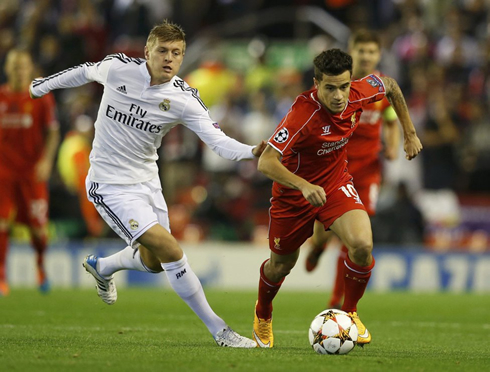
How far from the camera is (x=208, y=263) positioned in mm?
15227

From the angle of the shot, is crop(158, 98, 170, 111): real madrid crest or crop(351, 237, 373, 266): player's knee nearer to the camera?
crop(351, 237, 373, 266): player's knee

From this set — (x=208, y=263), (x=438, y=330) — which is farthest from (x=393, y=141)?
Result: (x=208, y=263)

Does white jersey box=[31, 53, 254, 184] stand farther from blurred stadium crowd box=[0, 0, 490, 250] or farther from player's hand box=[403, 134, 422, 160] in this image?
blurred stadium crowd box=[0, 0, 490, 250]

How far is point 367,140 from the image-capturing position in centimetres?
965

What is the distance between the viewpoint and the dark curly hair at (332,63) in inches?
264

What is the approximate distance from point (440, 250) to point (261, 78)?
219 inches

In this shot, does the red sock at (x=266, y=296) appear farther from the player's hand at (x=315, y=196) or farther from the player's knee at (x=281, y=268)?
the player's hand at (x=315, y=196)

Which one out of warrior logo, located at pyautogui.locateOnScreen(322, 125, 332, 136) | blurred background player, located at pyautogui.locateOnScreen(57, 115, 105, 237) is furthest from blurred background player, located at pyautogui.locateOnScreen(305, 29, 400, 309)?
blurred background player, located at pyautogui.locateOnScreen(57, 115, 105, 237)

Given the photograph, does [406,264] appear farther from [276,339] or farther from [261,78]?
[276,339]

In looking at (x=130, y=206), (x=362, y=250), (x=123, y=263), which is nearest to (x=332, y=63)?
(x=362, y=250)

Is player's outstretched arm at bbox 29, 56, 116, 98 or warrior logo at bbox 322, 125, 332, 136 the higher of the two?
player's outstretched arm at bbox 29, 56, 116, 98

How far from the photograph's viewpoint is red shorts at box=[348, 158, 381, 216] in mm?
9573

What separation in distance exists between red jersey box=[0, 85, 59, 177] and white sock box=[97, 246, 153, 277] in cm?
428

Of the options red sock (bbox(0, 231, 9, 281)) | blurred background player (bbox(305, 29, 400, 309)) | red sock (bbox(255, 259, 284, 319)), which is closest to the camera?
red sock (bbox(255, 259, 284, 319))
